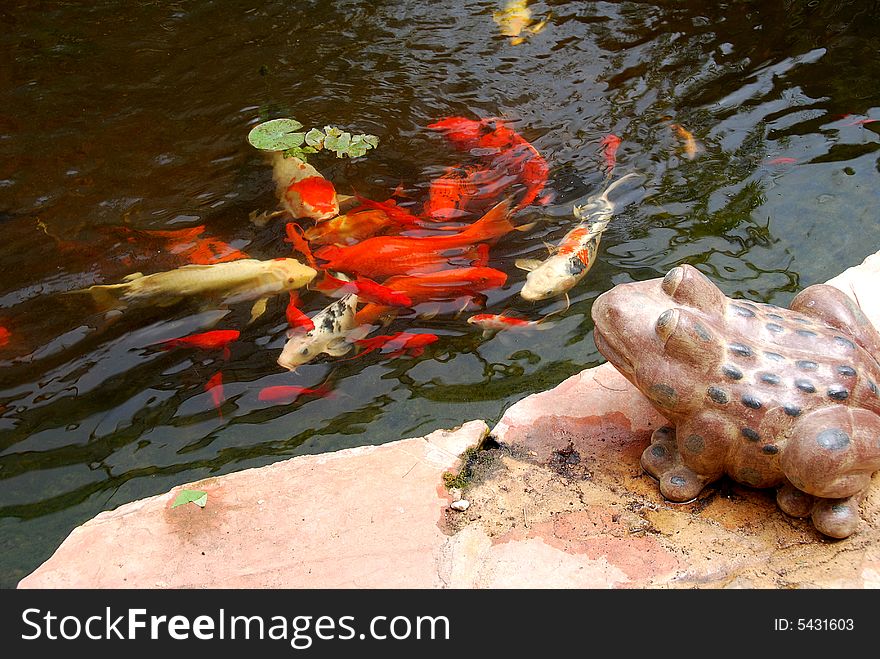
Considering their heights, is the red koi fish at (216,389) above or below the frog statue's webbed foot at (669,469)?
above

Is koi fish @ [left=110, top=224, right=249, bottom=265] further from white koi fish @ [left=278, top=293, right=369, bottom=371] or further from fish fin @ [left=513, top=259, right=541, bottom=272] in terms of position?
fish fin @ [left=513, top=259, right=541, bottom=272]

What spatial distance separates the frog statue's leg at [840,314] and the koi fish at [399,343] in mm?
2167

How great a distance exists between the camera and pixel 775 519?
3512 millimetres

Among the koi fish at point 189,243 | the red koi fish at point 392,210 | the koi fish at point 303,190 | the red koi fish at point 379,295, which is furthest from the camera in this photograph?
the koi fish at point 303,190

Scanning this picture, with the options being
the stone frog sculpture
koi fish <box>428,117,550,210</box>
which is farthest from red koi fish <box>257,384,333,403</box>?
koi fish <box>428,117,550,210</box>

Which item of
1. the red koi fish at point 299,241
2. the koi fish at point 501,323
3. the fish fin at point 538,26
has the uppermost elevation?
the fish fin at point 538,26

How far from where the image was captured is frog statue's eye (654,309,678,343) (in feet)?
10.8

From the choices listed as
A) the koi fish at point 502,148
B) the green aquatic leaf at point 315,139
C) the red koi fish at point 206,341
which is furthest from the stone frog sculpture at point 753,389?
the green aquatic leaf at point 315,139

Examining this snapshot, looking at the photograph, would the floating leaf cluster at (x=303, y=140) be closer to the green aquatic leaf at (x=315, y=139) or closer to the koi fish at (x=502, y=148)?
the green aquatic leaf at (x=315, y=139)

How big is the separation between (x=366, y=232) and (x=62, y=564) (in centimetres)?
320

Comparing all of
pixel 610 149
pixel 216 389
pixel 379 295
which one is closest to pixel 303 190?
pixel 379 295

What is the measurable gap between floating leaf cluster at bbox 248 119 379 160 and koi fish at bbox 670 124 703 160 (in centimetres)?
255

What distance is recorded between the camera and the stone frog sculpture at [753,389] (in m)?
3.19

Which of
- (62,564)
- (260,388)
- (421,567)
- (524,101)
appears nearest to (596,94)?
(524,101)
